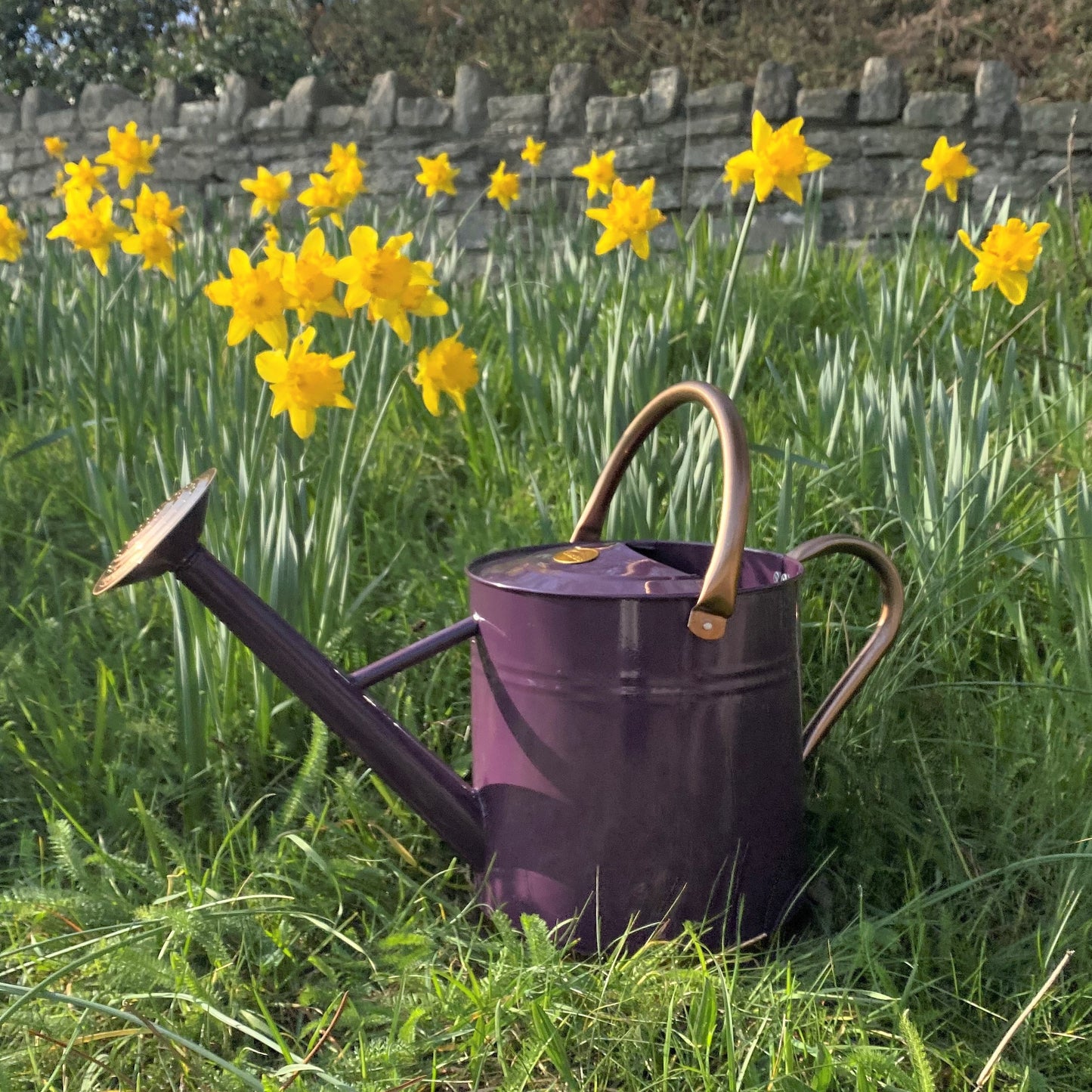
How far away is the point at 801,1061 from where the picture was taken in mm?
990

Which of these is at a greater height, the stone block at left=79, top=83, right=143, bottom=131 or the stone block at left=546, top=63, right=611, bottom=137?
the stone block at left=79, top=83, right=143, bottom=131

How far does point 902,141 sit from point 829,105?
351 millimetres

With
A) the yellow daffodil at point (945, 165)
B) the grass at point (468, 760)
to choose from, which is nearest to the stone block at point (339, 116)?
the grass at point (468, 760)

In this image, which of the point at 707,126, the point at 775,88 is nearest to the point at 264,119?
the point at 707,126

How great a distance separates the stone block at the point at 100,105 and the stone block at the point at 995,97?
452 cm

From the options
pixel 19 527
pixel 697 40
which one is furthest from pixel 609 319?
pixel 697 40

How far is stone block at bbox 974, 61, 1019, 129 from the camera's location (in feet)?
15.1

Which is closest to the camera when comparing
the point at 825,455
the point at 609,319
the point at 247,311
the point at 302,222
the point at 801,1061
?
the point at 801,1061

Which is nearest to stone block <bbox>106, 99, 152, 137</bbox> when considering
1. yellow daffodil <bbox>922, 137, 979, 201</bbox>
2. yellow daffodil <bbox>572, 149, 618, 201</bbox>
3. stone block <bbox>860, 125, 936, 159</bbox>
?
stone block <bbox>860, 125, 936, 159</bbox>

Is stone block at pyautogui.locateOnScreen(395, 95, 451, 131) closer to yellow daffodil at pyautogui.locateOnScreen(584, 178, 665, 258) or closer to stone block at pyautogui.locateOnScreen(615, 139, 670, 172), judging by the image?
stone block at pyautogui.locateOnScreen(615, 139, 670, 172)

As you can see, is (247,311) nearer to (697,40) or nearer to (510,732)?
(510,732)

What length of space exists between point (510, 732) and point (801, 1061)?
416 millimetres

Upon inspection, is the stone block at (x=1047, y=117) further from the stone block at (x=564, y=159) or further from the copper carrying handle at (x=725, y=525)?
the copper carrying handle at (x=725, y=525)

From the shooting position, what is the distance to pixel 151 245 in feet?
6.49
